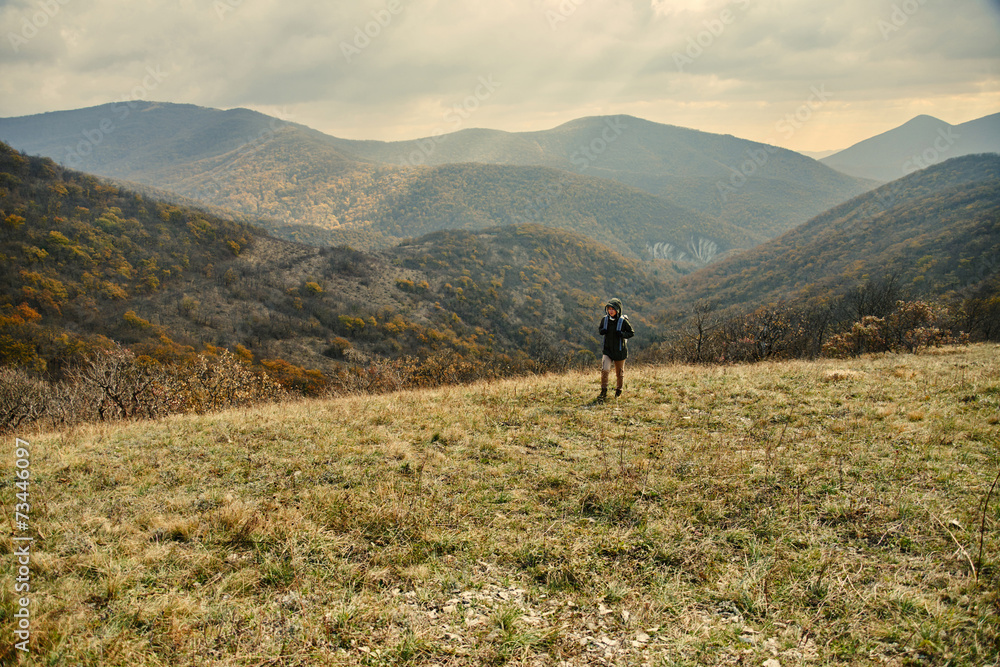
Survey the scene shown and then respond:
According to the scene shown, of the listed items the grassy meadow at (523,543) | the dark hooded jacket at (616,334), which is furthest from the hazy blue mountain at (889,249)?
the grassy meadow at (523,543)

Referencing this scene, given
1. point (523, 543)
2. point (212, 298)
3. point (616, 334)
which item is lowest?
point (523, 543)

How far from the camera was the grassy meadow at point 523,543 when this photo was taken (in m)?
2.74

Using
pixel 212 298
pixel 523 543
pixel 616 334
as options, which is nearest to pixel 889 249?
pixel 616 334

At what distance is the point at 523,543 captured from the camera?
387 centimetres

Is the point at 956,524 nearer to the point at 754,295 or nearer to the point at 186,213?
the point at 186,213

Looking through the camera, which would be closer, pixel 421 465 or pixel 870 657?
pixel 870 657

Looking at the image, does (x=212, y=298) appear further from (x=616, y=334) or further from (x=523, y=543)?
(x=523, y=543)

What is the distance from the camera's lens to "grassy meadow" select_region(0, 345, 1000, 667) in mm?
2740

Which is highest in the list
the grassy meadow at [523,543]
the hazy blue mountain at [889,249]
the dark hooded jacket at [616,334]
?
the hazy blue mountain at [889,249]

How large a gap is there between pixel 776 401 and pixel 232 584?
8.39 meters

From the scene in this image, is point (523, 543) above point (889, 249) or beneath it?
beneath

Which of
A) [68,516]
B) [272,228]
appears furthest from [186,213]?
[272,228]

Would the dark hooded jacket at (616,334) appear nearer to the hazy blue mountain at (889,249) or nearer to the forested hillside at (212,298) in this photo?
the forested hillside at (212,298)

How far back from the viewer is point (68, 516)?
13.6 ft
